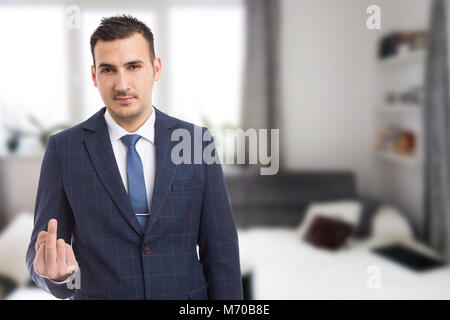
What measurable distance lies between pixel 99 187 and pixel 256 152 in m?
0.33

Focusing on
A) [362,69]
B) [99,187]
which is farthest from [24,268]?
[362,69]

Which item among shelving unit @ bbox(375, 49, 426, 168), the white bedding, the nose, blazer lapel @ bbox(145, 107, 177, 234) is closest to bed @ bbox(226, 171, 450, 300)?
the white bedding

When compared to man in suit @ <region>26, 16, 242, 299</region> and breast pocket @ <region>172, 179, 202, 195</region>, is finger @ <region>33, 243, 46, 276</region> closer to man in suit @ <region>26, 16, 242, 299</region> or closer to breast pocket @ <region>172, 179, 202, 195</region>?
man in suit @ <region>26, 16, 242, 299</region>

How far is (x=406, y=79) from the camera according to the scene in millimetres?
745

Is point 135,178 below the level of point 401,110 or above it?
below

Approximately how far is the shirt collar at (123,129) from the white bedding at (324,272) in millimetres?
336

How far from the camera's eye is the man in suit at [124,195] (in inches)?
21.1

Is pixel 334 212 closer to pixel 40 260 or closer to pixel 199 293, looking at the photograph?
pixel 199 293

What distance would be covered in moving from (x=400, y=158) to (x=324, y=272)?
311 mm

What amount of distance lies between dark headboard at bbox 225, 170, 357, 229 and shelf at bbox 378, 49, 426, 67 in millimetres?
255

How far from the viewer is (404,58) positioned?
0.73 metres

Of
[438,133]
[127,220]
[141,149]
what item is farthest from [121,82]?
[438,133]

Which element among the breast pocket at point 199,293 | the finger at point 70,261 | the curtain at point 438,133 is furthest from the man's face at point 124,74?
the curtain at point 438,133

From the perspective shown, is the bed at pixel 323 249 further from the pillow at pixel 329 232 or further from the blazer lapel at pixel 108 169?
the blazer lapel at pixel 108 169
